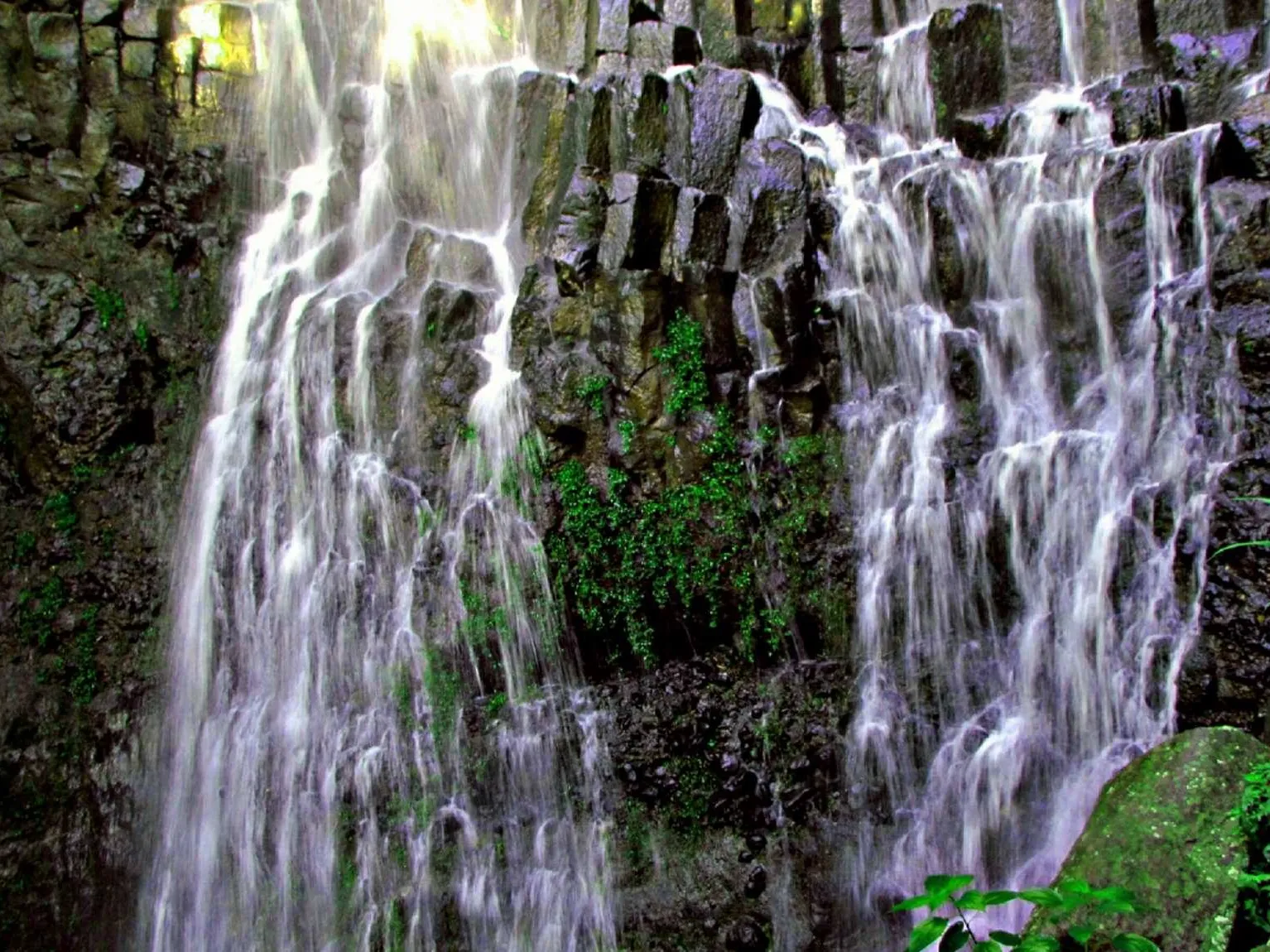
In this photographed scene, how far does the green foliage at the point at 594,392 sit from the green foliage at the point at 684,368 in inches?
22.2

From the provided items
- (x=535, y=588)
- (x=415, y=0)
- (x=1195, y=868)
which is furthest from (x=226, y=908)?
(x=415, y=0)

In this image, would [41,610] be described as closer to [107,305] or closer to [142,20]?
[107,305]

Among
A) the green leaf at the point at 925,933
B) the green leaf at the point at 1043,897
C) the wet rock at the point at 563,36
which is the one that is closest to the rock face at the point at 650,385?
the wet rock at the point at 563,36

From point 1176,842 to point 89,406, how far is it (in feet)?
35.2

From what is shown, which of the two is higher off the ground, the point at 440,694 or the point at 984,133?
the point at 984,133

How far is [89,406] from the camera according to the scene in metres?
10.9

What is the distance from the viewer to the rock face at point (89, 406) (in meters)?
9.51

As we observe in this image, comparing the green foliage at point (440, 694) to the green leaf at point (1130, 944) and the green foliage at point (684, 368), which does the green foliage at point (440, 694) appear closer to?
the green foliage at point (684, 368)

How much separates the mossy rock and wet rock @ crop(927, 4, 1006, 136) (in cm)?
929

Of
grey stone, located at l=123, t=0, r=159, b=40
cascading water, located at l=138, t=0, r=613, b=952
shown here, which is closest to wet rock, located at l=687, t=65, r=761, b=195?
cascading water, located at l=138, t=0, r=613, b=952

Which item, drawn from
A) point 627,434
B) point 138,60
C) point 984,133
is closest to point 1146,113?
point 984,133

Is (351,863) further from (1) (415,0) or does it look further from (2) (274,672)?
(1) (415,0)

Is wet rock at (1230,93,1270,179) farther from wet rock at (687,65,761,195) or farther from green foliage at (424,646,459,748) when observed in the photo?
green foliage at (424,646,459,748)

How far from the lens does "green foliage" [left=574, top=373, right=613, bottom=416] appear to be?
9.80m
